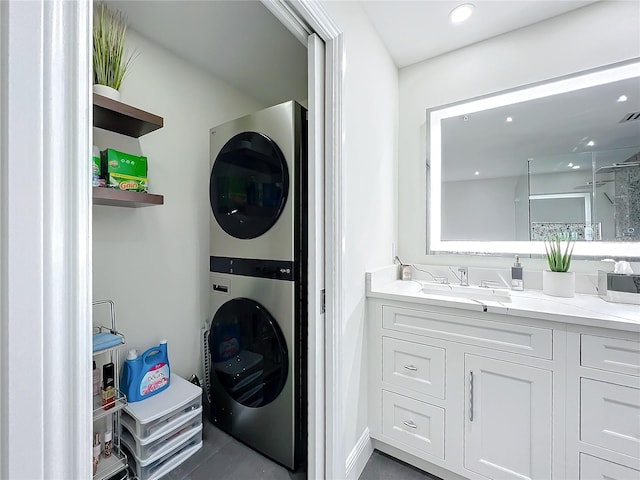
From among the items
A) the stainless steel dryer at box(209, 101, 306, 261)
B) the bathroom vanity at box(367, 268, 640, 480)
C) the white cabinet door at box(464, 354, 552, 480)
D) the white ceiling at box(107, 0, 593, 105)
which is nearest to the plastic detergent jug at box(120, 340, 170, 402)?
the stainless steel dryer at box(209, 101, 306, 261)

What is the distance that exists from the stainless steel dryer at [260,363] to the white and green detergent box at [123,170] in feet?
2.15

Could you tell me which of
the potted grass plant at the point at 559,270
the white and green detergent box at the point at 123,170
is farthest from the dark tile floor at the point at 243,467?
the white and green detergent box at the point at 123,170

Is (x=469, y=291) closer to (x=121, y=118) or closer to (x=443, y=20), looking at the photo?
(x=443, y=20)

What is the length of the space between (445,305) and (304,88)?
1883 millimetres

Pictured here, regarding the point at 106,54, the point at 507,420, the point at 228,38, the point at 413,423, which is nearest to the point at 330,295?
the point at 413,423

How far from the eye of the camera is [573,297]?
4.70ft

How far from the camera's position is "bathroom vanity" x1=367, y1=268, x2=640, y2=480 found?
1044mm

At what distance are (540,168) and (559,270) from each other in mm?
640

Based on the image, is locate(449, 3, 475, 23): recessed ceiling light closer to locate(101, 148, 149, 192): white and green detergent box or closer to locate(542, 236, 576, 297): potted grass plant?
locate(542, 236, 576, 297): potted grass plant

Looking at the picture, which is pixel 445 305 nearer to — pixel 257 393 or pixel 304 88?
pixel 257 393

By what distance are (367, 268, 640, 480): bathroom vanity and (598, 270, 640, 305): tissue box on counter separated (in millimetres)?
65

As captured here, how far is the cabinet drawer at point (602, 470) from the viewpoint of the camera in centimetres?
102

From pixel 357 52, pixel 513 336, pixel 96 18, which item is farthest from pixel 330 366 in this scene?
pixel 96 18

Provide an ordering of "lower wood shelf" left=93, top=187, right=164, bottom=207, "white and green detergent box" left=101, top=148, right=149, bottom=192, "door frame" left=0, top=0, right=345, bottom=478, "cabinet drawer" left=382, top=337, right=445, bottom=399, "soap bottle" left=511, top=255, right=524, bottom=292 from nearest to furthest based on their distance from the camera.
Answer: "door frame" left=0, top=0, right=345, bottom=478, "lower wood shelf" left=93, top=187, right=164, bottom=207, "white and green detergent box" left=101, top=148, right=149, bottom=192, "cabinet drawer" left=382, top=337, right=445, bottom=399, "soap bottle" left=511, top=255, right=524, bottom=292
